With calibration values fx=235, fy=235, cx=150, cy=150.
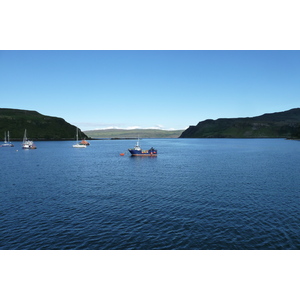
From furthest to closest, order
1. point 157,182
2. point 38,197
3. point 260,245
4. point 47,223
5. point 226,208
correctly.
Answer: point 157,182 < point 38,197 < point 226,208 < point 47,223 < point 260,245

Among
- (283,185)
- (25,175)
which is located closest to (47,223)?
(25,175)

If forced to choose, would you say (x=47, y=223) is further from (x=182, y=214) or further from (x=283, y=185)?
(x=283, y=185)

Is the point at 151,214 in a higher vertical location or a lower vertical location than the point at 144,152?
lower

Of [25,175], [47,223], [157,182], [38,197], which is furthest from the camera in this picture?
[25,175]

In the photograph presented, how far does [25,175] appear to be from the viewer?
64875mm

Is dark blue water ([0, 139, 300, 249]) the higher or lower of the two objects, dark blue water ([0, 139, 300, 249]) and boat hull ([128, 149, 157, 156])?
the lower

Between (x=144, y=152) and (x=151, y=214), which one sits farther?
(x=144, y=152)

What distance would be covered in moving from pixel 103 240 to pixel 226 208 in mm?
19378

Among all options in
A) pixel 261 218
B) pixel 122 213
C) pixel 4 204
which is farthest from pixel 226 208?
pixel 4 204

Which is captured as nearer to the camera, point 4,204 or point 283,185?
point 4,204

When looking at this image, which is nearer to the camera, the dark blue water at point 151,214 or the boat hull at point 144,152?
the dark blue water at point 151,214

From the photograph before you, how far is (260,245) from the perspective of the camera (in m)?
23.0

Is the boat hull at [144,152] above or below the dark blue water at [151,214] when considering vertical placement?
above

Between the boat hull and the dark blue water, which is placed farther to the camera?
the boat hull
